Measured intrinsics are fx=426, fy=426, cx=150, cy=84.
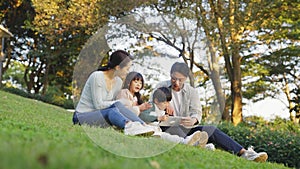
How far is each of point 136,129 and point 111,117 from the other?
360 millimetres

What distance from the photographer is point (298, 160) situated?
6.70m

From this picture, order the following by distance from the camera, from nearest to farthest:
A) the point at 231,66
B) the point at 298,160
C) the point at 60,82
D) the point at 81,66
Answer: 1. the point at 81,66
2. the point at 298,160
3. the point at 231,66
4. the point at 60,82

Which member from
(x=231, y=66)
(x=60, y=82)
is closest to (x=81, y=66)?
(x=231, y=66)

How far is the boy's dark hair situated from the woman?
0.33m

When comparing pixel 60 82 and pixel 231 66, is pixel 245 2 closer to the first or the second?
pixel 231 66

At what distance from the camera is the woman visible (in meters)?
4.21

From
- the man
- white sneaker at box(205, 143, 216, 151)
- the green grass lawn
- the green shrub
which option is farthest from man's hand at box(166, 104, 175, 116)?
the green shrub

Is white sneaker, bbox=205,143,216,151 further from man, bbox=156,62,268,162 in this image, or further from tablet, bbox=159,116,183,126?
tablet, bbox=159,116,183,126

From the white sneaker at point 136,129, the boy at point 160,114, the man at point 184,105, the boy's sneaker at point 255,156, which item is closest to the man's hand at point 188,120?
the man at point 184,105

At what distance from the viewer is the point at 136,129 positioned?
4266 millimetres

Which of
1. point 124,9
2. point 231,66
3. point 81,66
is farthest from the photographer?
point 231,66

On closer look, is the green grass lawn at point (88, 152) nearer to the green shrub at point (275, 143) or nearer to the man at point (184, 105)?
the man at point (184, 105)

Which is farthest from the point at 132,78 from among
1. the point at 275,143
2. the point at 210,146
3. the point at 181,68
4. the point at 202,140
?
the point at 275,143

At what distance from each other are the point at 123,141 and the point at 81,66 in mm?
1261
